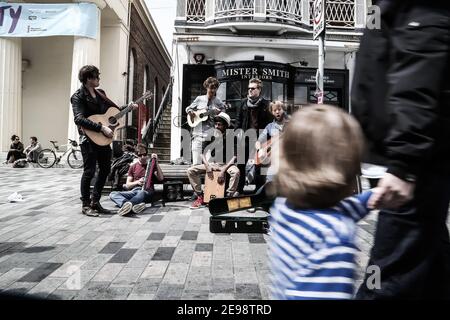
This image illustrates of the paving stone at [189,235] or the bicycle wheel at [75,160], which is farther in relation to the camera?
the bicycle wheel at [75,160]

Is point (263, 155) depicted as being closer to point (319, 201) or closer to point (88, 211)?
point (88, 211)

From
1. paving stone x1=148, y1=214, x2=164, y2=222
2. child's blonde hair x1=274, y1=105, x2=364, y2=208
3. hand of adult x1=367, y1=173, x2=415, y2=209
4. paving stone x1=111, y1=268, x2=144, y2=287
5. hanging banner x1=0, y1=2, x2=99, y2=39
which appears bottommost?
paving stone x1=111, y1=268, x2=144, y2=287

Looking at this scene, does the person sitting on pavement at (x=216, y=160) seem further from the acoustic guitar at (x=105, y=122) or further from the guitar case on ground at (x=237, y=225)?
the guitar case on ground at (x=237, y=225)

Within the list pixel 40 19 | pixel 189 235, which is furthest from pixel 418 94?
pixel 40 19

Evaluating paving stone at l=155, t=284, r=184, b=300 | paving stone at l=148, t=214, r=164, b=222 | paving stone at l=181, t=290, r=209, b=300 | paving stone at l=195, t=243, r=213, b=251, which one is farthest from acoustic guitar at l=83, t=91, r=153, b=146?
paving stone at l=181, t=290, r=209, b=300

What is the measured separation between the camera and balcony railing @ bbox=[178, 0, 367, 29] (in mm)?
13477

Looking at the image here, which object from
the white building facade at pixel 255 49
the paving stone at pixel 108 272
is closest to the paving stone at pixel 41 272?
the paving stone at pixel 108 272

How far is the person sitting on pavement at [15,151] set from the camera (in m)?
15.0

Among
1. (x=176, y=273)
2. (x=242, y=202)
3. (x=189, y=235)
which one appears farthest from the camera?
(x=189, y=235)

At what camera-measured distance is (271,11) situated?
13.5 m

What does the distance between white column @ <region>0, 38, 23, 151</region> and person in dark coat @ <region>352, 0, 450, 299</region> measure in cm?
1701

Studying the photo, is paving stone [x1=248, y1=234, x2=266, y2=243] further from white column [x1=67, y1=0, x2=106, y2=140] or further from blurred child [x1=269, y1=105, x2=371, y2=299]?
white column [x1=67, y1=0, x2=106, y2=140]

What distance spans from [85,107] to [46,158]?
11890 millimetres
